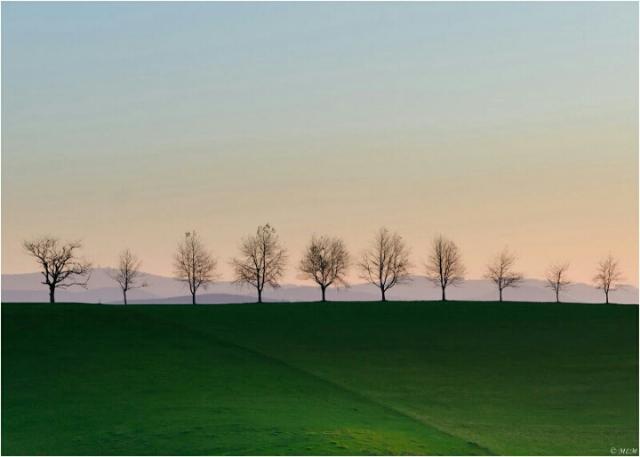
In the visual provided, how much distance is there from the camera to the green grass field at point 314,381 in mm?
31750

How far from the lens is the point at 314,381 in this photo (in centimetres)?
4597

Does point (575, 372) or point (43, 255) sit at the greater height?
point (43, 255)

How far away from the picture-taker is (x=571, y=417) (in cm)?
3988

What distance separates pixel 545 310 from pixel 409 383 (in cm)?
3640

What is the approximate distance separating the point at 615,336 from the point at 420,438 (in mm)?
40080


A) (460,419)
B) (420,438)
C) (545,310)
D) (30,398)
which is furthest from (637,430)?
(545,310)

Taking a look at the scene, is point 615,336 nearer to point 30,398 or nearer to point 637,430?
point 637,430

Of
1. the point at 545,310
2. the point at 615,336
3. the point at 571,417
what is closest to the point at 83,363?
the point at 571,417

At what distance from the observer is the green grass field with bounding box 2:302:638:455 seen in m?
31.8

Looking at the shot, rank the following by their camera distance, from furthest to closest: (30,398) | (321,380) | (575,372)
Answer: (575,372)
(321,380)
(30,398)

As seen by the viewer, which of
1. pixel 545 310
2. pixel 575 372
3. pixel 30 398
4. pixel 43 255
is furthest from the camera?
pixel 43 255

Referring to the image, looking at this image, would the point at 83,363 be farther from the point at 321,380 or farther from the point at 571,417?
the point at 571,417

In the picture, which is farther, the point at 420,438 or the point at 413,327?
the point at 413,327

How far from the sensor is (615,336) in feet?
220
